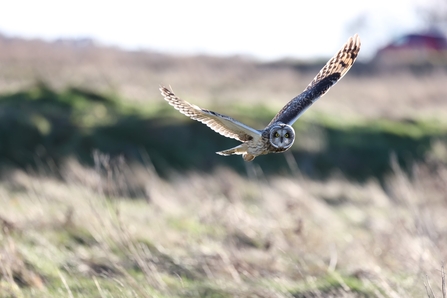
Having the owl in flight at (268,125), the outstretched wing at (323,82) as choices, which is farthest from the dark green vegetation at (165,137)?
the owl in flight at (268,125)

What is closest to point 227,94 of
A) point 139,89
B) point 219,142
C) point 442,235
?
point 139,89

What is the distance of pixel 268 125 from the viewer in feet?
7.85

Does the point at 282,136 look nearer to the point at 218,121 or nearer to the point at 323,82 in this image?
the point at 218,121

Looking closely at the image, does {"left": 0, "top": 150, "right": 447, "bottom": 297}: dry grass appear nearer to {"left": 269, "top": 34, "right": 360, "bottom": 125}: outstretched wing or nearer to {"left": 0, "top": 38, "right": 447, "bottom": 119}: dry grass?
{"left": 269, "top": 34, "right": 360, "bottom": 125}: outstretched wing

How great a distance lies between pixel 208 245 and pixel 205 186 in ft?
9.93

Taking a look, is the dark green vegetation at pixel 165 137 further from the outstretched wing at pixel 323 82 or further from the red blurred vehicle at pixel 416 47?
the red blurred vehicle at pixel 416 47

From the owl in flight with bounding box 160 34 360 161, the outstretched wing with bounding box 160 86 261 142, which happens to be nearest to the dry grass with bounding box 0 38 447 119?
the owl in flight with bounding box 160 34 360 161

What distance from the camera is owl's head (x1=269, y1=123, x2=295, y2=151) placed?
2168 mm

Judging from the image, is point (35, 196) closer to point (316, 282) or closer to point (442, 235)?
point (316, 282)

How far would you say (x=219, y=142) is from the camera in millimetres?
13914

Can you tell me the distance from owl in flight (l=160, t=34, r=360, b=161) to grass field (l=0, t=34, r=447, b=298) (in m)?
1.30

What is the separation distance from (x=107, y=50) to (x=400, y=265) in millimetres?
22850

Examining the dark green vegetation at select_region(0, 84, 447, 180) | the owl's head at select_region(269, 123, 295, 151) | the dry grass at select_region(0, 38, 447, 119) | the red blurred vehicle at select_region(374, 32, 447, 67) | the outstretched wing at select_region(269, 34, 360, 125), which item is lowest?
the dark green vegetation at select_region(0, 84, 447, 180)

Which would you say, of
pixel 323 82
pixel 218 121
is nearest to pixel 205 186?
pixel 323 82
